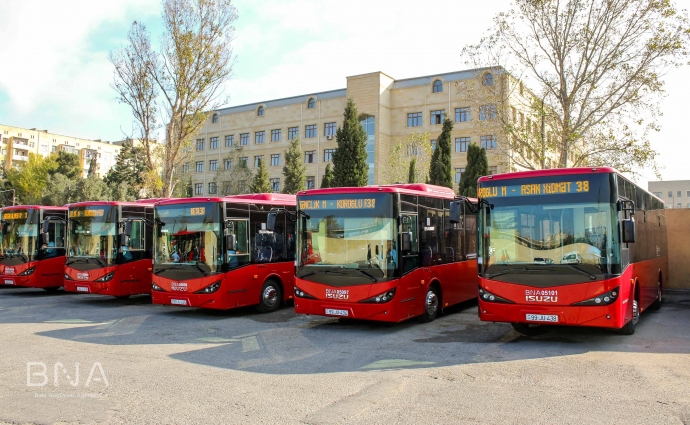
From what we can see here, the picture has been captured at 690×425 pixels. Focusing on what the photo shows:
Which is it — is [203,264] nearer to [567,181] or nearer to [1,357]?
[1,357]

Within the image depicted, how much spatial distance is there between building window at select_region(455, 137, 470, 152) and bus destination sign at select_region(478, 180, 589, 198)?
4608 centimetres

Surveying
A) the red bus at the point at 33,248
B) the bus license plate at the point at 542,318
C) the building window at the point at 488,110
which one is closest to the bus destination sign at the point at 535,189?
the bus license plate at the point at 542,318

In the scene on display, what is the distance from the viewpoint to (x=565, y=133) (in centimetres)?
2189

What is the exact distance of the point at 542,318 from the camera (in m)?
9.38

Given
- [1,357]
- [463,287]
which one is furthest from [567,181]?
[1,357]

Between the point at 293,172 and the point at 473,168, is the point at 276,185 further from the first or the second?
the point at 473,168

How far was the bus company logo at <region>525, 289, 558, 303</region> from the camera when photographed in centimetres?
929

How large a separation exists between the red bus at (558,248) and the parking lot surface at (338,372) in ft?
2.32

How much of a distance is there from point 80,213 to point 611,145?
1924 centimetres

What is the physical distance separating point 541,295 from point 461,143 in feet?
156

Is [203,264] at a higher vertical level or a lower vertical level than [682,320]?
higher

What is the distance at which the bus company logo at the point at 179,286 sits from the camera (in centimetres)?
1352

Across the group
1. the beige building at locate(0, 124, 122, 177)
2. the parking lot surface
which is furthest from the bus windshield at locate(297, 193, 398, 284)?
the beige building at locate(0, 124, 122, 177)

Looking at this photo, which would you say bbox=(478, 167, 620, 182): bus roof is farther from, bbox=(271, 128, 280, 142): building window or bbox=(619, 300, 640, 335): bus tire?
bbox=(271, 128, 280, 142): building window
